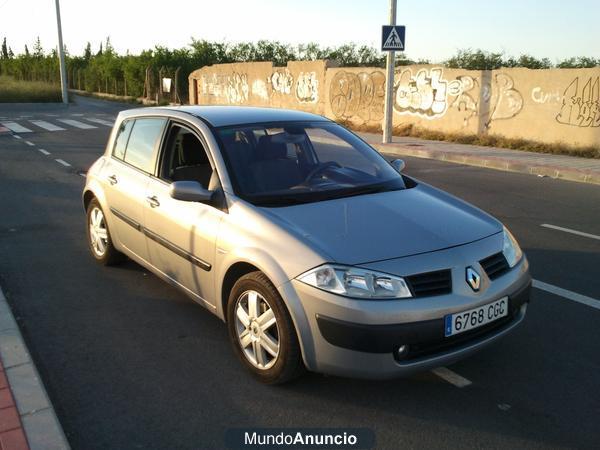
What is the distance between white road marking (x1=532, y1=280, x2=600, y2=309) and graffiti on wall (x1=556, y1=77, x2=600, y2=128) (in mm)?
9900

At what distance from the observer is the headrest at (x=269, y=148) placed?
13.6 feet

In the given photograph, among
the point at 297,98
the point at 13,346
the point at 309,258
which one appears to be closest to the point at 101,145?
the point at 297,98

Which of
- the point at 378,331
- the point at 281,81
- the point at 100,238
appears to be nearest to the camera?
the point at 378,331

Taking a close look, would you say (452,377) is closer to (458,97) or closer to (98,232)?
(98,232)

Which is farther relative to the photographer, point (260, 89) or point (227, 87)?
point (227, 87)

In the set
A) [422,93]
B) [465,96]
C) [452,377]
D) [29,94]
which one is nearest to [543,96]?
[465,96]

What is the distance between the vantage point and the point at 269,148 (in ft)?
13.8

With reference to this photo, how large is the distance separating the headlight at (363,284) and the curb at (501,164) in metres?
9.24

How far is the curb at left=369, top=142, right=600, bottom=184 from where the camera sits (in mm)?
11141

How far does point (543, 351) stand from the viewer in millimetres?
3926

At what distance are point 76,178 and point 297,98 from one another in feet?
50.0

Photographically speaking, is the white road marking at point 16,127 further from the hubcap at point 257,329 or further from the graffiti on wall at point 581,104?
the hubcap at point 257,329

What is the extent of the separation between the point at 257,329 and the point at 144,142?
2.23 meters

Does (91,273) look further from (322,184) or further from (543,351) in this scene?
(543,351)
